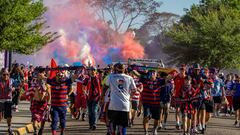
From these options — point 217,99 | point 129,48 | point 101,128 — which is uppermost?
point 129,48

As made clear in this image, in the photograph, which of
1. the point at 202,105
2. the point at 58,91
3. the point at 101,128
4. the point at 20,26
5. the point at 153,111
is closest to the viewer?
the point at 58,91

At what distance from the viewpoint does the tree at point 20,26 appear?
26375mm

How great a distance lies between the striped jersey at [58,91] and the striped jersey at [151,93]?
2302 millimetres

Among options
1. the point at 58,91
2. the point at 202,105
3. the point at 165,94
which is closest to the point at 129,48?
the point at 165,94

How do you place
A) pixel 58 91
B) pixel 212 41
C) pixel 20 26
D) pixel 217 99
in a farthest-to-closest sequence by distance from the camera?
pixel 212 41
pixel 20 26
pixel 217 99
pixel 58 91

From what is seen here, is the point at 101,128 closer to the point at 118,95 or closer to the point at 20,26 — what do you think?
the point at 118,95

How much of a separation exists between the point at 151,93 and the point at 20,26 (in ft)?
42.0

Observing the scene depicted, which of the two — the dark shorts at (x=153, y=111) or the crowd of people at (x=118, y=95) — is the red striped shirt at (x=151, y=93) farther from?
the dark shorts at (x=153, y=111)

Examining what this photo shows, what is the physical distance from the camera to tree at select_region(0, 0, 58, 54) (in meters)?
26.4

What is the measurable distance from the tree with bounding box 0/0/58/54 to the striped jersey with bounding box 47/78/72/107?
39.8 feet

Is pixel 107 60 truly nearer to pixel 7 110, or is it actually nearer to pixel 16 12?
pixel 16 12

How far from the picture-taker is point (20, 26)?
27141mm

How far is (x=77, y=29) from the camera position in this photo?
61.6 meters

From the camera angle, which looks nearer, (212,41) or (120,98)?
(120,98)
